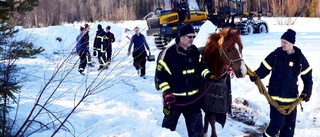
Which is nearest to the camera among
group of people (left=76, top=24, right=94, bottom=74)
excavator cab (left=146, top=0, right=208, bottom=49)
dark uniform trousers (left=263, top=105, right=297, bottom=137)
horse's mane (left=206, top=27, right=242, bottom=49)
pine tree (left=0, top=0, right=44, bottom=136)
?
group of people (left=76, top=24, right=94, bottom=74)

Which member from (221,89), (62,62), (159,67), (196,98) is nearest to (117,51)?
(62,62)

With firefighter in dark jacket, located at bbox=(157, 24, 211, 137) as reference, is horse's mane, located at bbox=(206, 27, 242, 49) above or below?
above

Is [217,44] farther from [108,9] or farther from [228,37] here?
[108,9]

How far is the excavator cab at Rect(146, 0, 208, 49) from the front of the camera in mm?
16594

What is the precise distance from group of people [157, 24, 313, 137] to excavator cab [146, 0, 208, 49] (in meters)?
11.9

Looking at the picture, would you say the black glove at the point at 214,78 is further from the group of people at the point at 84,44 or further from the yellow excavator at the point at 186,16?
the yellow excavator at the point at 186,16

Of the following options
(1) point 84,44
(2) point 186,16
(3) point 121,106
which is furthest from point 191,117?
(2) point 186,16

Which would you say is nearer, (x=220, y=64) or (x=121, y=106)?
(x=220, y=64)

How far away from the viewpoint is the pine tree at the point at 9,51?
10.4 feet

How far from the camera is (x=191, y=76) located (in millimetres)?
4285

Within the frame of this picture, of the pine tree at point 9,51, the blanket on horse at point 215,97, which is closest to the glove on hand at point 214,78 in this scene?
the blanket on horse at point 215,97

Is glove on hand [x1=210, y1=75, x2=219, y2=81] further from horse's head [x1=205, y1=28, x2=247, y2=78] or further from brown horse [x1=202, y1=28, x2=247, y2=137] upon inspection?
horse's head [x1=205, y1=28, x2=247, y2=78]

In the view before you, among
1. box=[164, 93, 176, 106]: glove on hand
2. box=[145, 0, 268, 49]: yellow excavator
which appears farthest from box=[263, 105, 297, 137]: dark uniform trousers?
box=[145, 0, 268, 49]: yellow excavator

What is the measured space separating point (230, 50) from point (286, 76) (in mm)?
957
